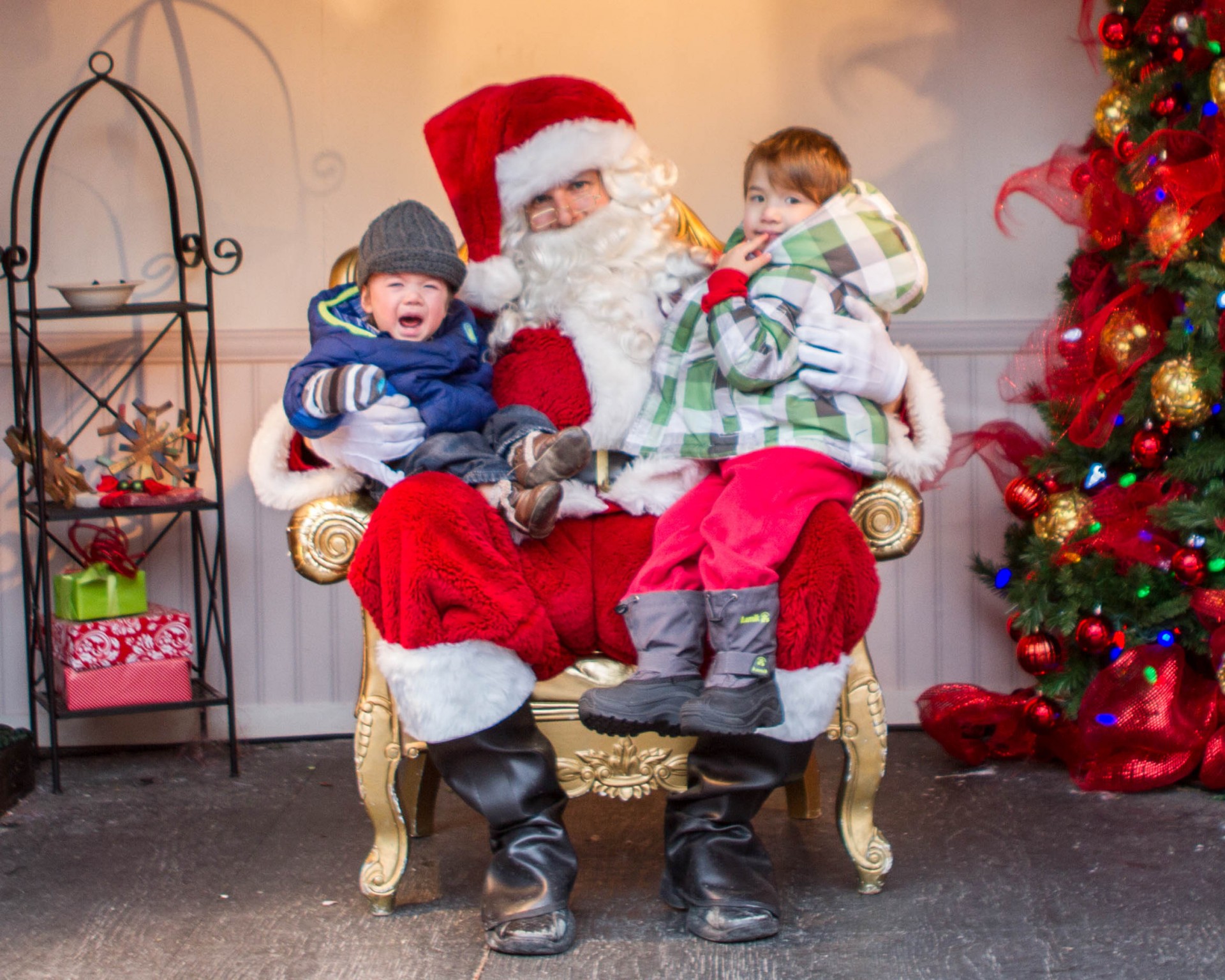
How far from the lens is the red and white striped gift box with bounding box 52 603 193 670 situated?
277 centimetres

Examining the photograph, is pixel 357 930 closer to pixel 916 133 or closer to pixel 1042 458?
pixel 1042 458

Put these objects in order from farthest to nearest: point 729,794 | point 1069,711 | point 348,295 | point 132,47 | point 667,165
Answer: point 132,47 → point 1069,711 → point 667,165 → point 348,295 → point 729,794

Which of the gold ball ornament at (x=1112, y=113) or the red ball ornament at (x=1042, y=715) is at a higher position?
the gold ball ornament at (x=1112, y=113)

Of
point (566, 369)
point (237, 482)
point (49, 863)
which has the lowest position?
point (49, 863)

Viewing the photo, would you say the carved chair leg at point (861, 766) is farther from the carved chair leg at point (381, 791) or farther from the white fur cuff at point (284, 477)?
the white fur cuff at point (284, 477)

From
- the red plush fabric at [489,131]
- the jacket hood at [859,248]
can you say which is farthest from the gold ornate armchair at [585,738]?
the red plush fabric at [489,131]

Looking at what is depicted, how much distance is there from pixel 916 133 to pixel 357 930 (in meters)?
2.12

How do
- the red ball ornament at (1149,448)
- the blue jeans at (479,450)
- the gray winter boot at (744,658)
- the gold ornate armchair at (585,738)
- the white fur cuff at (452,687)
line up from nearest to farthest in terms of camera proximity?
1. the gray winter boot at (744,658)
2. the white fur cuff at (452,687)
3. the gold ornate armchair at (585,738)
4. the blue jeans at (479,450)
5. the red ball ornament at (1149,448)

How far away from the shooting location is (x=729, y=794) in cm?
196

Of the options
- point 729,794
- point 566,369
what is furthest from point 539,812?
point 566,369

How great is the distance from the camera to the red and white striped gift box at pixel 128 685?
277 centimetres

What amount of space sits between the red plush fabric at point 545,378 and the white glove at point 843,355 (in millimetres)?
419

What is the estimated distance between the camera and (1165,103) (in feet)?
8.05

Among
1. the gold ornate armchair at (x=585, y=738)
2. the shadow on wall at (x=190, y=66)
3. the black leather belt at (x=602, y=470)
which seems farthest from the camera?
the shadow on wall at (x=190, y=66)
